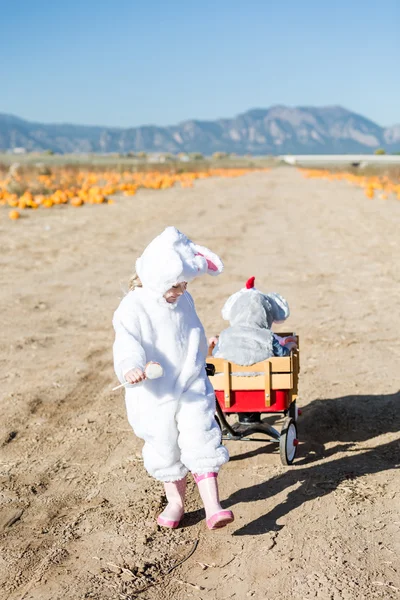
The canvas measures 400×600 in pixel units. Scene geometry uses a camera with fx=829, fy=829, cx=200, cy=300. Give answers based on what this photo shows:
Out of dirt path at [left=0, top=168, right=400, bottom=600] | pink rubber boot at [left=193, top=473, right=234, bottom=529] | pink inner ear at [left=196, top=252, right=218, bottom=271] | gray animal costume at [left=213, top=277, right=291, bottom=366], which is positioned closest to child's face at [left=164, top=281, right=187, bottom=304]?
pink inner ear at [left=196, top=252, right=218, bottom=271]

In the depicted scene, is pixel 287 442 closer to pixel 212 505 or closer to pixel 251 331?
pixel 251 331

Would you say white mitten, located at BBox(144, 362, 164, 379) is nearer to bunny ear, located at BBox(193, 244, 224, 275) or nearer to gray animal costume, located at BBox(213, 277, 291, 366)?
bunny ear, located at BBox(193, 244, 224, 275)

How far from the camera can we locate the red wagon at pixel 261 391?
15.0 feet

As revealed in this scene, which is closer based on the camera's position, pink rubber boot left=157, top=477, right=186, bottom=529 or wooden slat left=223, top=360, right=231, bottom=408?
pink rubber boot left=157, top=477, right=186, bottom=529

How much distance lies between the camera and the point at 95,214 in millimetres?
18344

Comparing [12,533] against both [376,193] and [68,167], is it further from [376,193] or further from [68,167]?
[68,167]

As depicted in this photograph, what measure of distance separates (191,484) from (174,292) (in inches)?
48.6

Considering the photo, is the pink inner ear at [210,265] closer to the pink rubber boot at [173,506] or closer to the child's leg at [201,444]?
the child's leg at [201,444]

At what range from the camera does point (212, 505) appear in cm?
374

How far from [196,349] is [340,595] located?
1252 millimetres

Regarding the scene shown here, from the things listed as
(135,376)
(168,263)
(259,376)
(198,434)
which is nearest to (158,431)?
(198,434)

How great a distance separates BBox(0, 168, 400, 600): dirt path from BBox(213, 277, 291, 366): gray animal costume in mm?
622

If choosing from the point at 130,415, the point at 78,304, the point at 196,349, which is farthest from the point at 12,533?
the point at 78,304

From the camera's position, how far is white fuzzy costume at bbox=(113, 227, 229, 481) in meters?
3.75
